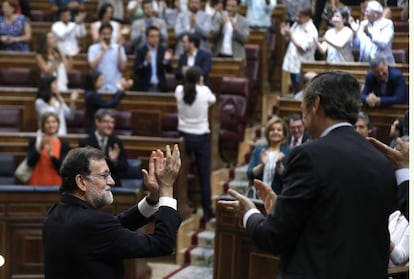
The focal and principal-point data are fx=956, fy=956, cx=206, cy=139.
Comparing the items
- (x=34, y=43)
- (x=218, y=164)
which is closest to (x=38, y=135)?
(x=218, y=164)

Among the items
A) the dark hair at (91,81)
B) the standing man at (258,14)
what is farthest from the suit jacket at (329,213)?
the standing man at (258,14)

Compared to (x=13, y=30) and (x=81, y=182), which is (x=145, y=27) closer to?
(x=13, y=30)

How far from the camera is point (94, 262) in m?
3.24

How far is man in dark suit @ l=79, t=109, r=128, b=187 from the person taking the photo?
6879mm

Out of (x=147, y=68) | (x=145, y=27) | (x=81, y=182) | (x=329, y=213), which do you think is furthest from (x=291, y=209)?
(x=145, y=27)

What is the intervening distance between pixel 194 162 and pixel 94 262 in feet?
15.6

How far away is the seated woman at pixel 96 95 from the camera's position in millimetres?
8195

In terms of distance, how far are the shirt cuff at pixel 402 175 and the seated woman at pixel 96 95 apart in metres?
5.47

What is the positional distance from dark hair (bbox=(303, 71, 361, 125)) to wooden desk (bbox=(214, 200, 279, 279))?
2599 millimetres

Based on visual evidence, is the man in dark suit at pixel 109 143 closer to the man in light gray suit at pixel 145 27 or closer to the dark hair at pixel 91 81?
the dark hair at pixel 91 81

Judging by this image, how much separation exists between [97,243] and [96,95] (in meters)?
5.08

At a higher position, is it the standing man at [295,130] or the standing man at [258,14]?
the standing man at [258,14]

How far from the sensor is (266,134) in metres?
6.64

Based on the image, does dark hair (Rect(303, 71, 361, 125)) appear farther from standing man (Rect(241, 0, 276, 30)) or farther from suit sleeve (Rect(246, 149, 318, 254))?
standing man (Rect(241, 0, 276, 30))
